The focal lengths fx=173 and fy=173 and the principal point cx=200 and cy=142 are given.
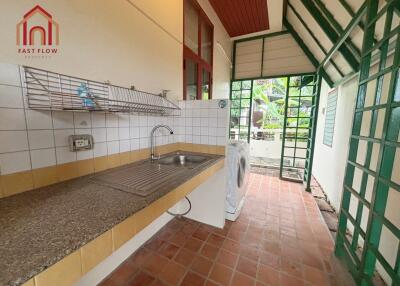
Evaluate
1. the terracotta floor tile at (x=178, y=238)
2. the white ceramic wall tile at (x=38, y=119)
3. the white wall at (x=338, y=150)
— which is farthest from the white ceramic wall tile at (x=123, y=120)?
the white wall at (x=338, y=150)

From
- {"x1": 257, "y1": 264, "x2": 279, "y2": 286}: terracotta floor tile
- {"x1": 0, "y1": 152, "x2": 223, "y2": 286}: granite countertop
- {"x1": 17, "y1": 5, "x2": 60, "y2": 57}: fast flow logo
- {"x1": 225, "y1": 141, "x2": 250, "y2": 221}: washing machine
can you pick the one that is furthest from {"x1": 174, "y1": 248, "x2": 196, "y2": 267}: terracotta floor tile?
{"x1": 17, "y1": 5, "x2": 60, "y2": 57}: fast flow logo

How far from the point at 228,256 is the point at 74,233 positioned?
1470mm

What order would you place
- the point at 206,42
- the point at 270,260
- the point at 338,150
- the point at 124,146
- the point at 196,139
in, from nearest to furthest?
the point at 124,146 → the point at 270,260 → the point at 196,139 → the point at 338,150 → the point at 206,42

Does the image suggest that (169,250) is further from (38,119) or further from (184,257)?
(38,119)

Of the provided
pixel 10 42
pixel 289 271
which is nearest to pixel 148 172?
pixel 10 42

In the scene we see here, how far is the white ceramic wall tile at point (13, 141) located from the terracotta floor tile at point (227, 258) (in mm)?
1677

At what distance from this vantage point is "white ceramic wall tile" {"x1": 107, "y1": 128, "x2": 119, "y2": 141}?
1.35 metres

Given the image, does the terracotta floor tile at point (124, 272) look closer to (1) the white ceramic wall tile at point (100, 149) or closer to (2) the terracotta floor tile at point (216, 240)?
(2) the terracotta floor tile at point (216, 240)

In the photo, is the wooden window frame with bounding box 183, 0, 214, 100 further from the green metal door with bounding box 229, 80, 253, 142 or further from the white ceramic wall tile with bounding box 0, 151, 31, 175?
the white ceramic wall tile with bounding box 0, 151, 31, 175

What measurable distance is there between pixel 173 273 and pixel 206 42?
3217 millimetres

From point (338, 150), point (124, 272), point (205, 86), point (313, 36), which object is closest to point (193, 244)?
point (124, 272)

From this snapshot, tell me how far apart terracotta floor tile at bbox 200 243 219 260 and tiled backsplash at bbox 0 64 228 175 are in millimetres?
1182

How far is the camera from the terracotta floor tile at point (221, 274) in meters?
1.39

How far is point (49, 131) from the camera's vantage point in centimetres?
100
